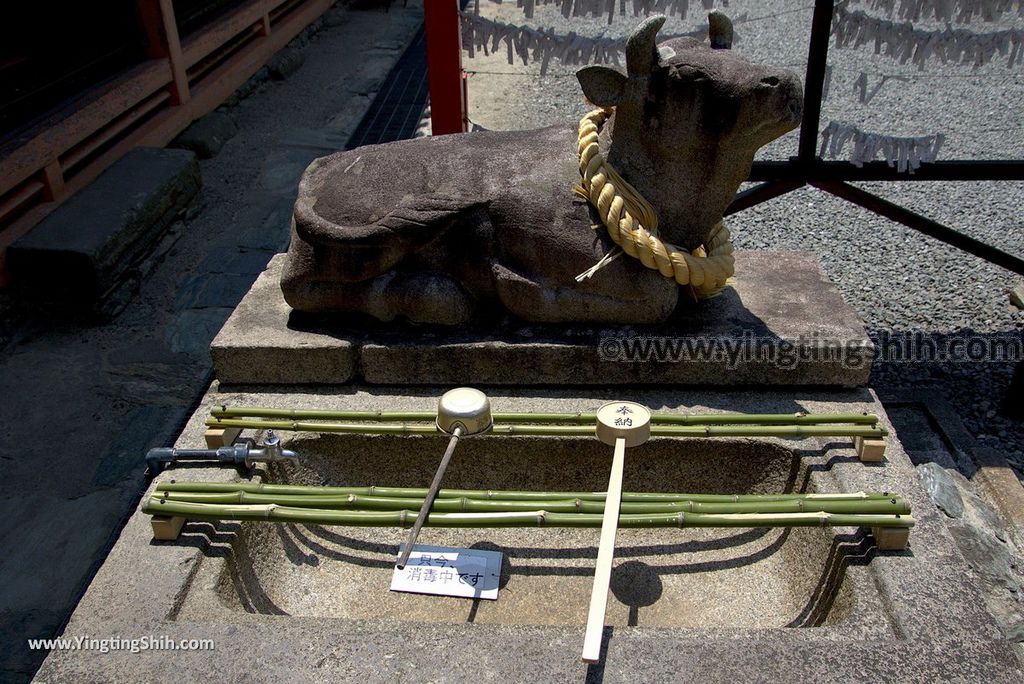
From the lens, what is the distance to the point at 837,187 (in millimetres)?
3811

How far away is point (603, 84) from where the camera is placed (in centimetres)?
247

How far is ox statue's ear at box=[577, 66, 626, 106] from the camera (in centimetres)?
244

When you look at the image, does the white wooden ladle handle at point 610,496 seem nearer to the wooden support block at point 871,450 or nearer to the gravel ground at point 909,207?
the wooden support block at point 871,450

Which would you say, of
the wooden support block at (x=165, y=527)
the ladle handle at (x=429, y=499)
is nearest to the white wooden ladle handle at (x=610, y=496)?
the ladle handle at (x=429, y=499)

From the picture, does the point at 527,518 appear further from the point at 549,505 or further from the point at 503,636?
the point at 503,636

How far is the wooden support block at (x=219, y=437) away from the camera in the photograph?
2465 millimetres

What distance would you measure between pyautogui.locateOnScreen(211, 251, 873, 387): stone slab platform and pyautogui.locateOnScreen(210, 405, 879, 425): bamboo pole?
22 cm

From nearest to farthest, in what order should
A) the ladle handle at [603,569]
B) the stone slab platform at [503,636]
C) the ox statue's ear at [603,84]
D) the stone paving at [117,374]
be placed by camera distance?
the ladle handle at [603,569] < the stone slab platform at [503,636] < the ox statue's ear at [603,84] < the stone paving at [117,374]

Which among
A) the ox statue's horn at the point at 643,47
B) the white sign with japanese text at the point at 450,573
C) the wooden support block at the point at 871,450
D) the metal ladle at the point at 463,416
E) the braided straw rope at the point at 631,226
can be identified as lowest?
the white sign with japanese text at the point at 450,573

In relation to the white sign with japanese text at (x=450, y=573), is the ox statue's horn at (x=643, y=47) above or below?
above

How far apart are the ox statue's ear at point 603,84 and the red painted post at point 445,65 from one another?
6.57 feet

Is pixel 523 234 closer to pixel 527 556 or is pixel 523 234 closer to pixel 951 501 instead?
pixel 527 556

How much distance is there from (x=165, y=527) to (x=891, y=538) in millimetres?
1863

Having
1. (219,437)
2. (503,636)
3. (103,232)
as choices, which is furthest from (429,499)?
(103,232)
